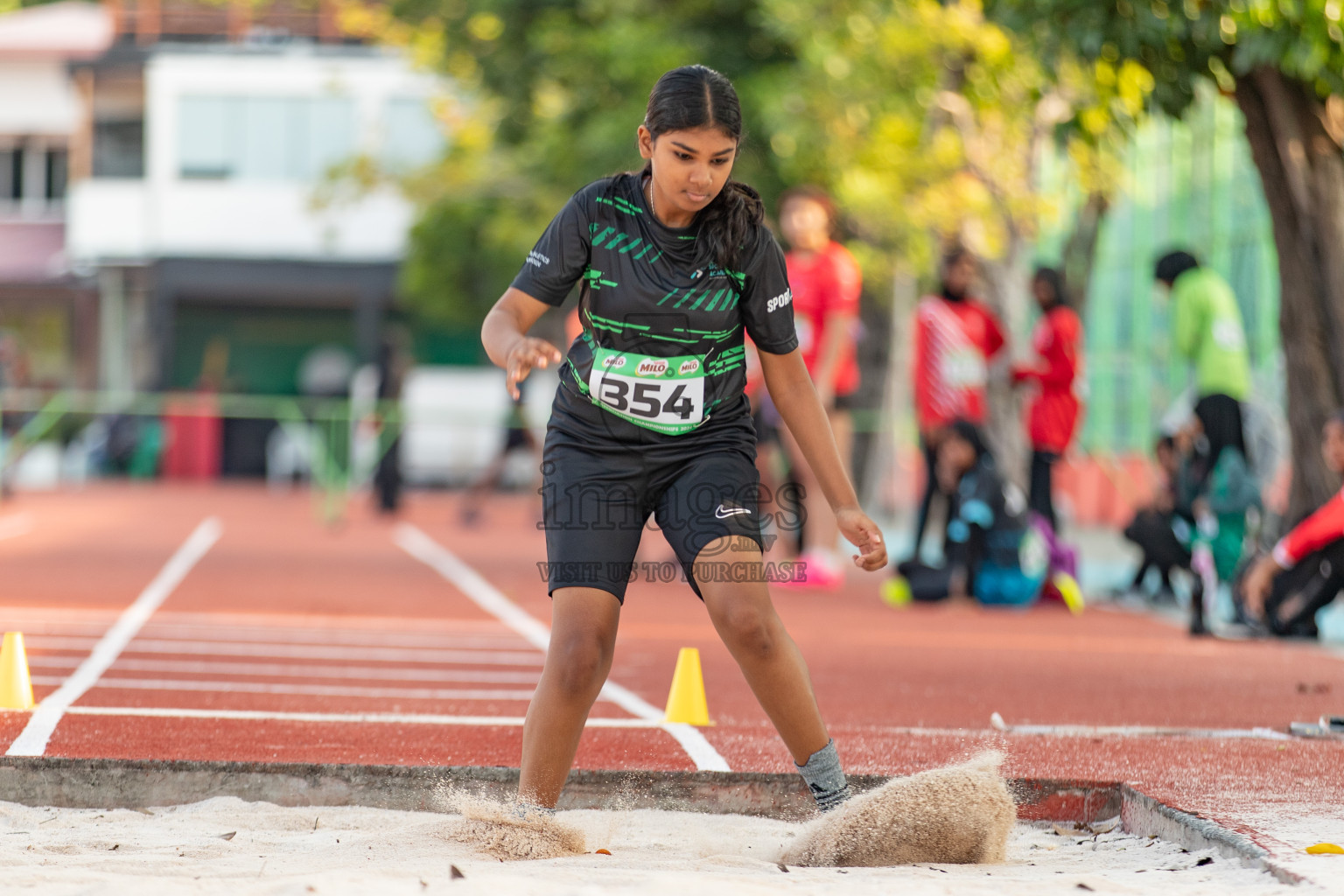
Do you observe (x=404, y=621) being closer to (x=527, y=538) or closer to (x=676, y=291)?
(x=676, y=291)

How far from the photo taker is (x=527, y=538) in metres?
18.5

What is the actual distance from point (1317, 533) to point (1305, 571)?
18.0 inches

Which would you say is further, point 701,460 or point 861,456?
point 861,456

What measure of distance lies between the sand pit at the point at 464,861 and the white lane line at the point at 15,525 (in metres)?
12.0

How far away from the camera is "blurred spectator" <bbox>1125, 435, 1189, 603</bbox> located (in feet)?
36.4

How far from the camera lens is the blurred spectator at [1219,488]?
1015 centimetres

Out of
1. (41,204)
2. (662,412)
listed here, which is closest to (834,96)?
(662,412)

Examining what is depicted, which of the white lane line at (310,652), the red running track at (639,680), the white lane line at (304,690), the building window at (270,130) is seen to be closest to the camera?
the red running track at (639,680)

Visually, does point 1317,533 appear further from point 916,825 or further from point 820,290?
point 916,825

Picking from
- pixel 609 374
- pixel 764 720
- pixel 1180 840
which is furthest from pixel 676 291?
pixel 764 720

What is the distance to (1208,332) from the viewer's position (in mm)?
10555

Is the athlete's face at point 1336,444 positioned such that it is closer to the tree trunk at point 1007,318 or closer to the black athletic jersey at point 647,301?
the black athletic jersey at point 647,301

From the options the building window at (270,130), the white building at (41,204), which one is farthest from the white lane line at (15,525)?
the white building at (41,204)

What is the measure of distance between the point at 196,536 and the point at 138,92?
2577 centimetres
